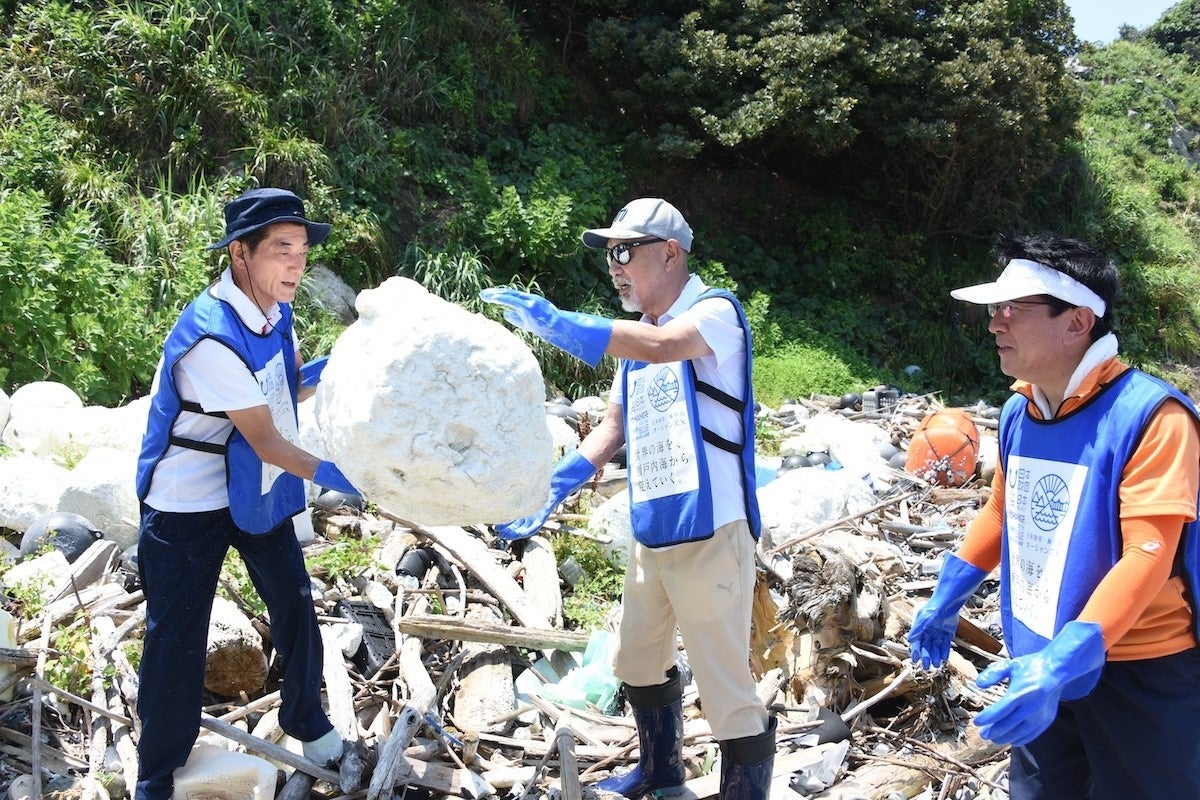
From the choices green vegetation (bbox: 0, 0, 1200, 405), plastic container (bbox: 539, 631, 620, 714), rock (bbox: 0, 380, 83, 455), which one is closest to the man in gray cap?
plastic container (bbox: 539, 631, 620, 714)

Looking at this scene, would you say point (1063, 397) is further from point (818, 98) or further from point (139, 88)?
point (818, 98)

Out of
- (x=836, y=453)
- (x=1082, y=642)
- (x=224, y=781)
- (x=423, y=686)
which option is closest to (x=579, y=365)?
(x=836, y=453)

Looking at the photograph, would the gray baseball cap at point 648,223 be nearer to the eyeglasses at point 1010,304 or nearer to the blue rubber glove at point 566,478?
the blue rubber glove at point 566,478

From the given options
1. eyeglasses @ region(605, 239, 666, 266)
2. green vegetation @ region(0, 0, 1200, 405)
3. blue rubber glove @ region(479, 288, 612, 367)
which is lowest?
blue rubber glove @ region(479, 288, 612, 367)

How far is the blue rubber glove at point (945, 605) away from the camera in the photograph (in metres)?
3.01

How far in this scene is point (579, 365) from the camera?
361 inches

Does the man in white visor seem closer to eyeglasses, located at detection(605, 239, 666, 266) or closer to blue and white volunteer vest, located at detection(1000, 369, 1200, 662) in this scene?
blue and white volunteer vest, located at detection(1000, 369, 1200, 662)

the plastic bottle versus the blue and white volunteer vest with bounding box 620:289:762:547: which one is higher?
the blue and white volunteer vest with bounding box 620:289:762:547

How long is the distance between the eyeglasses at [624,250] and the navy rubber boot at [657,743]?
5.10 ft

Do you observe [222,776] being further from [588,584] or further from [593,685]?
[588,584]

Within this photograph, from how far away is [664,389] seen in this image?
10.8ft

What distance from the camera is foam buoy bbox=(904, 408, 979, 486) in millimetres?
7484

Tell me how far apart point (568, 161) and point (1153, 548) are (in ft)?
31.3

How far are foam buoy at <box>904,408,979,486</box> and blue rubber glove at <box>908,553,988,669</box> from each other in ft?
15.2
